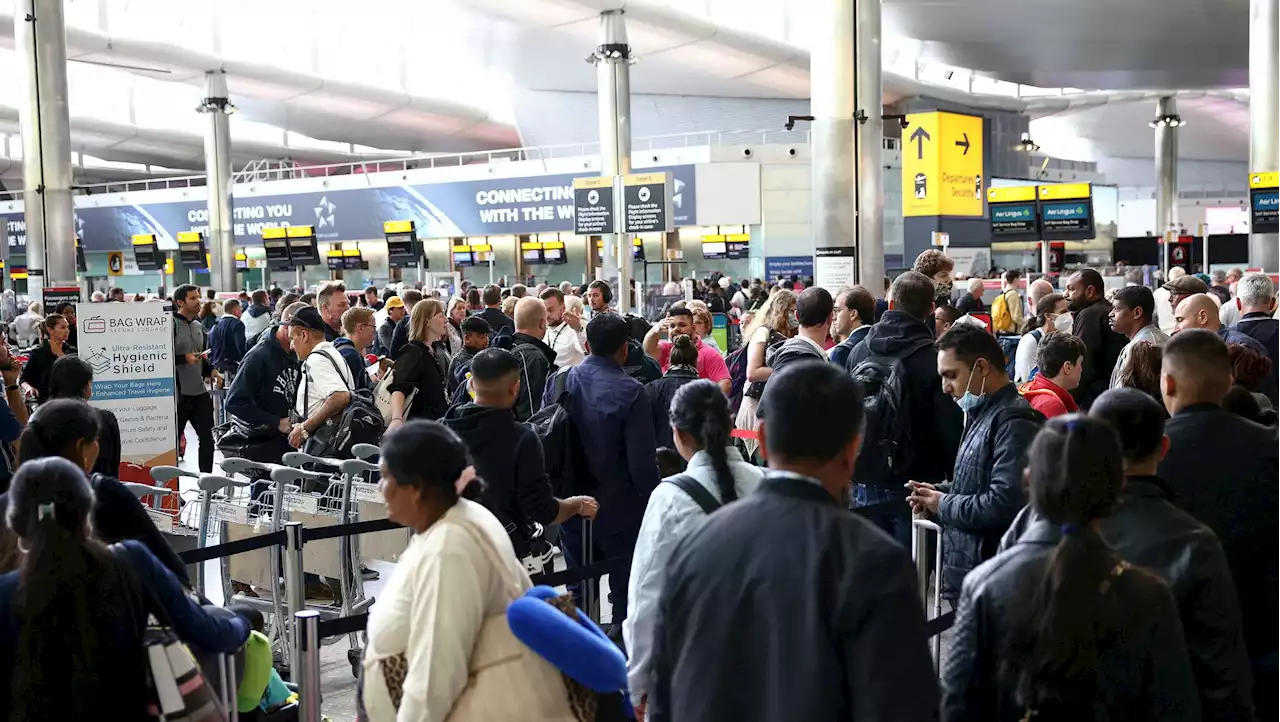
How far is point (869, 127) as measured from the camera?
1543cm

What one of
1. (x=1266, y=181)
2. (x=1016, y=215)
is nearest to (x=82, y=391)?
(x=1016, y=215)

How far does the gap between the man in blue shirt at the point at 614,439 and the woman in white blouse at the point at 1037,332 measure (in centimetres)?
327

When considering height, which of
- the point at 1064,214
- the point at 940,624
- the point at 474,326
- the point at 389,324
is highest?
the point at 1064,214

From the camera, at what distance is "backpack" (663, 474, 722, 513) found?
10.7 feet

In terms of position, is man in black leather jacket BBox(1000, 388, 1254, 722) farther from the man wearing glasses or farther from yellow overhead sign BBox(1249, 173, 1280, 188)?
yellow overhead sign BBox(1249, 173, 1280, 188)

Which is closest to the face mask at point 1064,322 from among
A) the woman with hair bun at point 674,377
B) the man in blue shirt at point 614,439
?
the woman with hair bun at point 674,377

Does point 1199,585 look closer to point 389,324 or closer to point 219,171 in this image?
point 389,324

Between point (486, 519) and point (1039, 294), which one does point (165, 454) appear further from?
point (486, 519)

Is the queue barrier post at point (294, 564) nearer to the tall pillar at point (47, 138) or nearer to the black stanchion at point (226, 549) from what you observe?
the black stanchion at point (226, 549)

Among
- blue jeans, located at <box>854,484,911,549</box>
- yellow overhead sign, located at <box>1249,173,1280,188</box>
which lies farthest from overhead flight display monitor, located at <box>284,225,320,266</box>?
blue jeans, located at <box>854,484,911,549</box>

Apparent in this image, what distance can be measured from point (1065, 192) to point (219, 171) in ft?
76.2

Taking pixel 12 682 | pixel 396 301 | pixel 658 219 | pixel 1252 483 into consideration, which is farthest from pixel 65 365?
pixel 658 219

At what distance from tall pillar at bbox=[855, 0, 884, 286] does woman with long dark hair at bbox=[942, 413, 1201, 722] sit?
13.3m

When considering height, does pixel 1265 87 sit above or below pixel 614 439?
above
